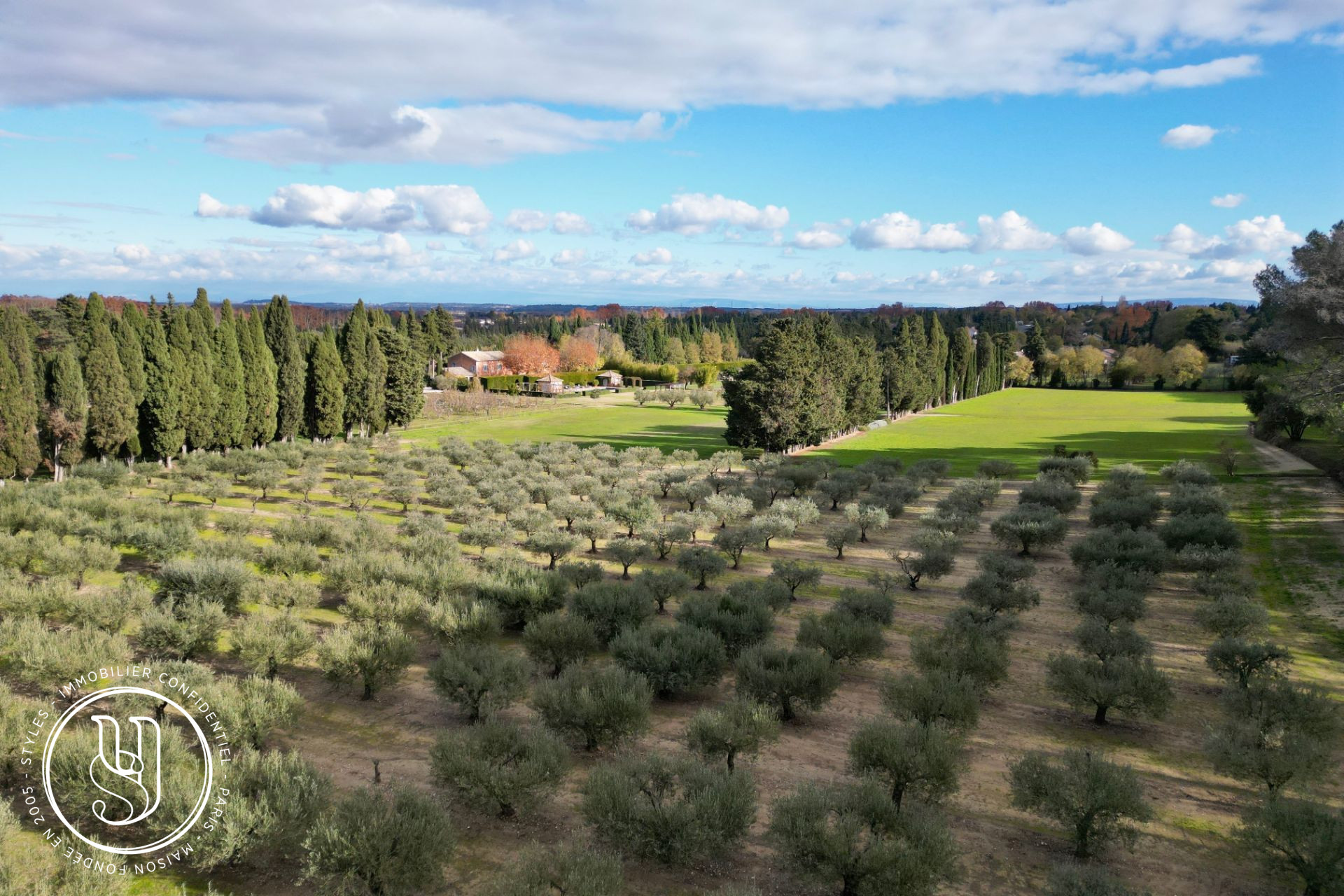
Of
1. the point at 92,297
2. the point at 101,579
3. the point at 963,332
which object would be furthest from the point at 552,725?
the point at 963,332

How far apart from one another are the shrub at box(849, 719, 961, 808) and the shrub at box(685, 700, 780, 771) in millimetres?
1467

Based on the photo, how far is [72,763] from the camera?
9.67 metres

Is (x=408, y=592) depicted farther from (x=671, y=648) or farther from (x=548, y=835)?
(x=548, y=835)

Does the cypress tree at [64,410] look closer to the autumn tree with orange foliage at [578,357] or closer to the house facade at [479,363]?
the house facade at [479,363]

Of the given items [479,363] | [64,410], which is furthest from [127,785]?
[479,363]

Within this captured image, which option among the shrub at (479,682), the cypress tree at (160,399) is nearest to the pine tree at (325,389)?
the cypress tree at (160,399)

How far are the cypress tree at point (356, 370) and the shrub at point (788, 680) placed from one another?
45.7 metres

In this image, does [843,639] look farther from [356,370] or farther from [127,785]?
[356,370]

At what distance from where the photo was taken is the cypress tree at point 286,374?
47.7 m

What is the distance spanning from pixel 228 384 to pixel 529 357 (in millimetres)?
58753

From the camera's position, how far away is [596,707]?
11.8 m

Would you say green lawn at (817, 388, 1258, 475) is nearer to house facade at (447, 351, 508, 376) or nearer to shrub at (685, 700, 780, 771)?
shrub at (685, 700, 780, 771)

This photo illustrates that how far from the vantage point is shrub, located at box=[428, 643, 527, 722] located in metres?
12.8

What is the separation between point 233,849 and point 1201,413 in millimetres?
82429
